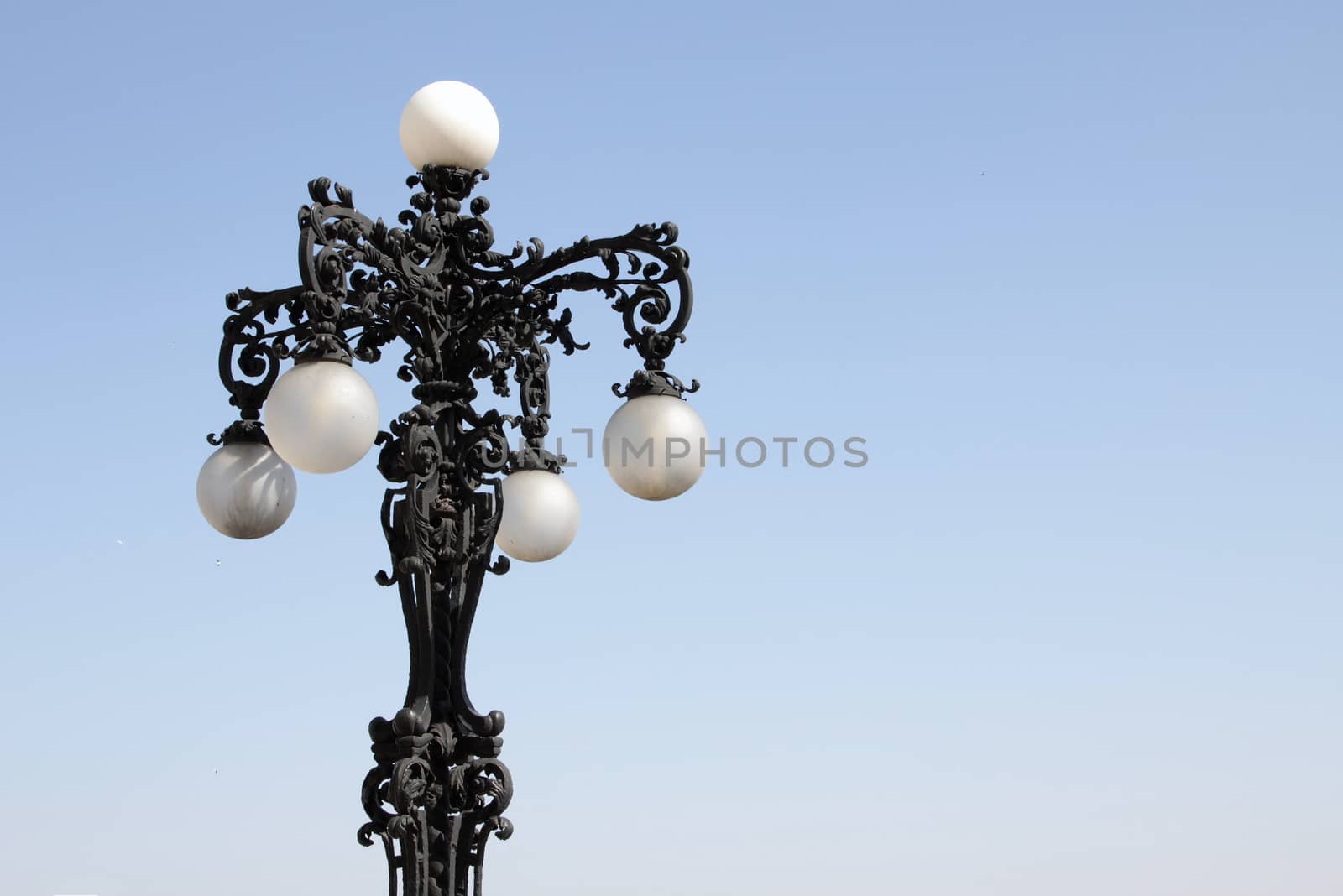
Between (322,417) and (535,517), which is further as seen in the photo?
(535,517)

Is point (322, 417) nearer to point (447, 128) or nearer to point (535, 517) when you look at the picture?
point (535, 517)

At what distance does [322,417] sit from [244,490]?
91 centimetres

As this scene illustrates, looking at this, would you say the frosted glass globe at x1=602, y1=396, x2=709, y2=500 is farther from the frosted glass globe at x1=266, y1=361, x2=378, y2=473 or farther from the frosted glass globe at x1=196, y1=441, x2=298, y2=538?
the frosted glass globe at x1=196, y1=441, x2=298, y2=538

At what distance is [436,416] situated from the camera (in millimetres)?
7352

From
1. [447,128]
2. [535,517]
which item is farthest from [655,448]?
[447,128]

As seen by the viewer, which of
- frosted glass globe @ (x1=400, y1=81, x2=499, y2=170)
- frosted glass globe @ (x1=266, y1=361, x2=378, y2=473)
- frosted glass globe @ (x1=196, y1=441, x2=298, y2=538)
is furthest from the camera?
frosted glass globe @ (x1=400, y1=81, x2=499, y2=170)

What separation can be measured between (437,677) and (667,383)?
1.59 meters

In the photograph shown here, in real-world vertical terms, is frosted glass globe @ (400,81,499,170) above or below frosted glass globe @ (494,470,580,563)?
above

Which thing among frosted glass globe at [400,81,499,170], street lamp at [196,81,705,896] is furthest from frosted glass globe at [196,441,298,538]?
frosted glass globe at [400,81,499,170]

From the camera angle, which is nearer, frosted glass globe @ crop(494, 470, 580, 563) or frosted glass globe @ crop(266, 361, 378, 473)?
frosted glass globe @ crop(266, 361, 378, 473)

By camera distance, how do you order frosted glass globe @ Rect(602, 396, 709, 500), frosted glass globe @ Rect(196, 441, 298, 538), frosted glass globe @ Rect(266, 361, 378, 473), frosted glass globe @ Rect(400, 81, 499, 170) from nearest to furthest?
frosted glass globe @ Rect(266, 361, 378, 473)
frosted glass globe @ Rect(602, 396, 709, 500)
frosted glass globe @ Rect(196, 441, 298, 538)
frosted glass globe @ Rect(400, 81, 499, 170)

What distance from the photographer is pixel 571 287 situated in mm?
7570

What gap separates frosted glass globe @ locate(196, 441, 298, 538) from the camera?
7.63 m

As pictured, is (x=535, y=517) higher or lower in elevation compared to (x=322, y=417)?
higher
